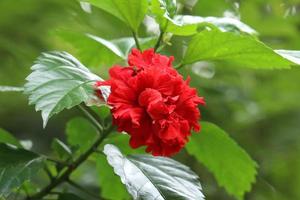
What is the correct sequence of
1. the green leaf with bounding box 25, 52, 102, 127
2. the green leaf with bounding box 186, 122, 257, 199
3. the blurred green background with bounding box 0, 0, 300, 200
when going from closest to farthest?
the green leaf with bounding box 25, 52, 102, 127 < the green leaf with bounding box 186, 122, 257, 199 < the blurred green background with bounding box 0, 0, 300, 200

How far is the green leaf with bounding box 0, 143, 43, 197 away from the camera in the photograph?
34.4 inches

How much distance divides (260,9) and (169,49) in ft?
1.90

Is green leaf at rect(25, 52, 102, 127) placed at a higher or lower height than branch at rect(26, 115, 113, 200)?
higher

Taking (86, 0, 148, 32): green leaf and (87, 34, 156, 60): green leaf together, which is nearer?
(86, 0, 148, 32): green leaf

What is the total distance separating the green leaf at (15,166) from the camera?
87 cm

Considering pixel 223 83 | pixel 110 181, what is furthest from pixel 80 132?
pixel 223 83

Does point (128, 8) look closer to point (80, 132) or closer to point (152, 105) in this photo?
point (152, 105)

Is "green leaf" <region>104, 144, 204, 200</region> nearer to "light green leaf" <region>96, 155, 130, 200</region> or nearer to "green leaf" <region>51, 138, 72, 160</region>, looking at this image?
"green leaf" <region>51, 138, 72, 160</region>

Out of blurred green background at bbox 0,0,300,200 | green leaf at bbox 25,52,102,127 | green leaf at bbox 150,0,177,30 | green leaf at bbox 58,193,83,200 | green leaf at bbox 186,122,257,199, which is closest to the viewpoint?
green leaf at bbox 25,52,102,127

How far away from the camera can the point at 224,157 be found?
115cm

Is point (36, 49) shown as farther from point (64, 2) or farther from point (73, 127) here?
point (73, 127)

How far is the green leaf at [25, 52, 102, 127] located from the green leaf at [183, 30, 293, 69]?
17cm

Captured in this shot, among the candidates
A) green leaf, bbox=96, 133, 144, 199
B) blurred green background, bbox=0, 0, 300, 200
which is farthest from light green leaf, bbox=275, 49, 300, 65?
blurred green background, bbox=0, 0, 300, 200

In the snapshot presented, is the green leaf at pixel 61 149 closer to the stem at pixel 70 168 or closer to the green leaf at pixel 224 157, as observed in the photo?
the stem at pixel 70 168
